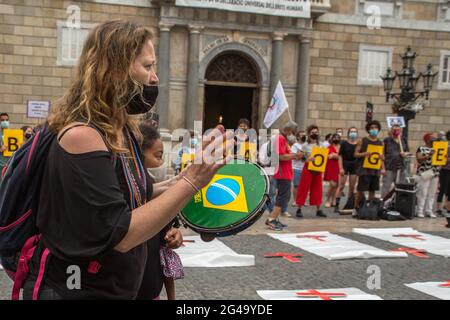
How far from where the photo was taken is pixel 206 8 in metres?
19.0

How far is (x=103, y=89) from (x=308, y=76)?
19.3 meters

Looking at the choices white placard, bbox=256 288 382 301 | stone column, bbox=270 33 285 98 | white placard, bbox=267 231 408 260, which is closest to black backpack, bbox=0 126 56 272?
white placard, bbox=256 288 382 301

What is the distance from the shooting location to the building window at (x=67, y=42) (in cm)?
1881

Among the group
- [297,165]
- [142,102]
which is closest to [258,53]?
[297,165]

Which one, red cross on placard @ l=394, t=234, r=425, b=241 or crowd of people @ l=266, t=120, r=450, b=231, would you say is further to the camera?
crowd of people @ l=266, t=120, r=450, b=231

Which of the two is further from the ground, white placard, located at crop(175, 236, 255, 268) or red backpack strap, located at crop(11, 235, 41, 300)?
red backpack strap, located at crop(11, 235, 41, 300)

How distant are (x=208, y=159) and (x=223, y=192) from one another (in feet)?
2.99

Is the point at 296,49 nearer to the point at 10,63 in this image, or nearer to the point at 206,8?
the point at 206,8

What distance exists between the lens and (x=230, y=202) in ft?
8.61

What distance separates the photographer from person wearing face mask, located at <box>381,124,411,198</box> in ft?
40.4

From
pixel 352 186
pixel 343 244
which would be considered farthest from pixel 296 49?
pixel 343 244

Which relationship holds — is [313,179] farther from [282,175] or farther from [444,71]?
[444,71]

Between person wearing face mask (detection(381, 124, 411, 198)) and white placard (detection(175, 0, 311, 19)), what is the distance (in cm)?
820

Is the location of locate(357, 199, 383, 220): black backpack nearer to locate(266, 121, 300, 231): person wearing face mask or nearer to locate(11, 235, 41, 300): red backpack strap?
locate(266, 121, 300, 231): person wearing face mask
